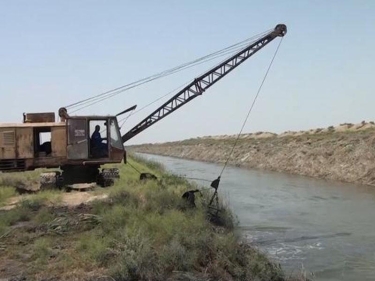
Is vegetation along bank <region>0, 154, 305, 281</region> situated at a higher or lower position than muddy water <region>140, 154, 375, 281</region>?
higher

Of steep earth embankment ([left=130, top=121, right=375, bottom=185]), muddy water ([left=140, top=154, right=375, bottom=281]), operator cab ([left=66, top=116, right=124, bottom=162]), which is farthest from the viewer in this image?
steep earth embankment ([left=130, top=121, right=375, bottom=185])

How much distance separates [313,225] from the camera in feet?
67.2

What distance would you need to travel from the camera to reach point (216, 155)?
77.5 m

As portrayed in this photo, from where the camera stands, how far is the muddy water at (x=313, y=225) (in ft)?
47.9

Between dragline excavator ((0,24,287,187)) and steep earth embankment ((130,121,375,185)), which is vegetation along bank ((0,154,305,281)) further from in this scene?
steep earth embankment ((130,121,375,185))

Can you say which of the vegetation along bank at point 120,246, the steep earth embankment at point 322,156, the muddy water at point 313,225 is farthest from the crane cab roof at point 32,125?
the steep earth embankment at point 322,156

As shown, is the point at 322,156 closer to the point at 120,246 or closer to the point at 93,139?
the point at 93,139

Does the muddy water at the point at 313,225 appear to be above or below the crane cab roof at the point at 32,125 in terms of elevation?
below

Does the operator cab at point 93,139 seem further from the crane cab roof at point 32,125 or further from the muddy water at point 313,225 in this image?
the muddy water at point 313,225

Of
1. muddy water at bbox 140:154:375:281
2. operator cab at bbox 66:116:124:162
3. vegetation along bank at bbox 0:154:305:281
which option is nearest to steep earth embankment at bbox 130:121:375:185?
muddy water at bbox 140:154:375:281

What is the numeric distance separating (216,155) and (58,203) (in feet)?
203

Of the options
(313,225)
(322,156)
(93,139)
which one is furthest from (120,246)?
(322,156)

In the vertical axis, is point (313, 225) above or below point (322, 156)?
below

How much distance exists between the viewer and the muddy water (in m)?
14.6
